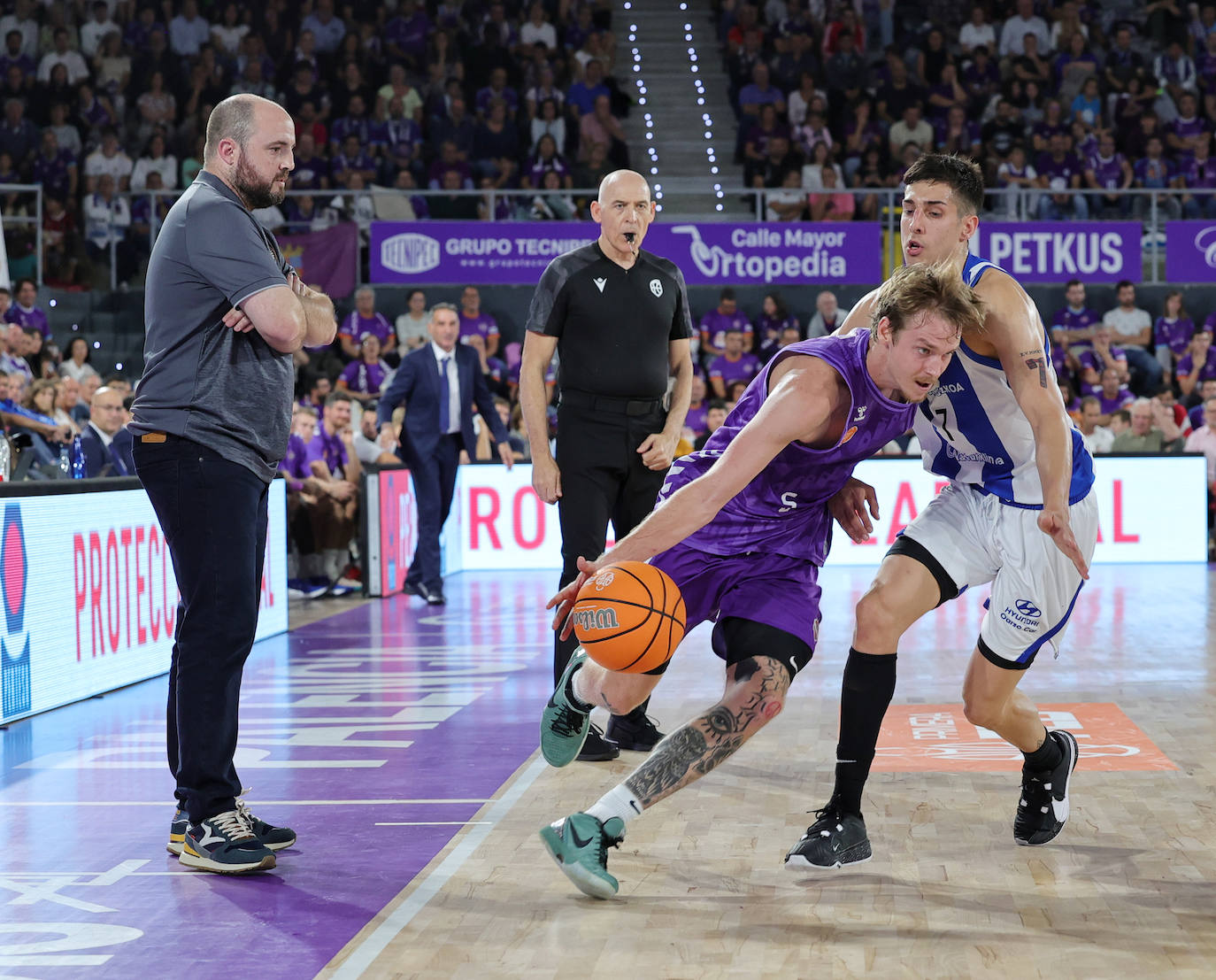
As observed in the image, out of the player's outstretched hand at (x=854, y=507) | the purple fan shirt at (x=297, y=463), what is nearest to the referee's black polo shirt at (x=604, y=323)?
the player's outstretched hand at (x=854, y=507)

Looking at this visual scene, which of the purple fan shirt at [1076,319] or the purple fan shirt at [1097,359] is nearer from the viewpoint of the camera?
the purple fan shirt at [1097,359]

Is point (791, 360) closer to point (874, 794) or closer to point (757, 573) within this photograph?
point (757, 573)

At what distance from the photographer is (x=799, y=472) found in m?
3.90

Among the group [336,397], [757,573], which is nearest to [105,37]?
[336,397]

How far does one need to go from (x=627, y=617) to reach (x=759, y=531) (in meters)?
0.64

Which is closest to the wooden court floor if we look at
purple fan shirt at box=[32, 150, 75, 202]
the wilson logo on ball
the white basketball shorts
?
the white basketball shorts

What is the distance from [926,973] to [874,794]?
172 cm

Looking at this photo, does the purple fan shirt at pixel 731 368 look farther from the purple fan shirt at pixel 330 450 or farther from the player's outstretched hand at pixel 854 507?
the player's outstretched hand at pixel 854 507

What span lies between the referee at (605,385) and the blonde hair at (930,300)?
74.6 inches

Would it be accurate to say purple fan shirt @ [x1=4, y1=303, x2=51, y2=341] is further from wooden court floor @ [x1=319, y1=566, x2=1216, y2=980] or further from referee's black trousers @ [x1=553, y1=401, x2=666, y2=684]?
wooden court floor @ [x1=319, y1=566, x2=1216, y2=980]

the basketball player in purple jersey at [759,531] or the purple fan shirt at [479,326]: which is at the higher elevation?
the purple fan shirt at [479,326]

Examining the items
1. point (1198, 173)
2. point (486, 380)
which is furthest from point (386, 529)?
point (1198, 173)

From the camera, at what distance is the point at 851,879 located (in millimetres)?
3764

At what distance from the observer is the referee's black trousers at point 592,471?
5523 millimetres
